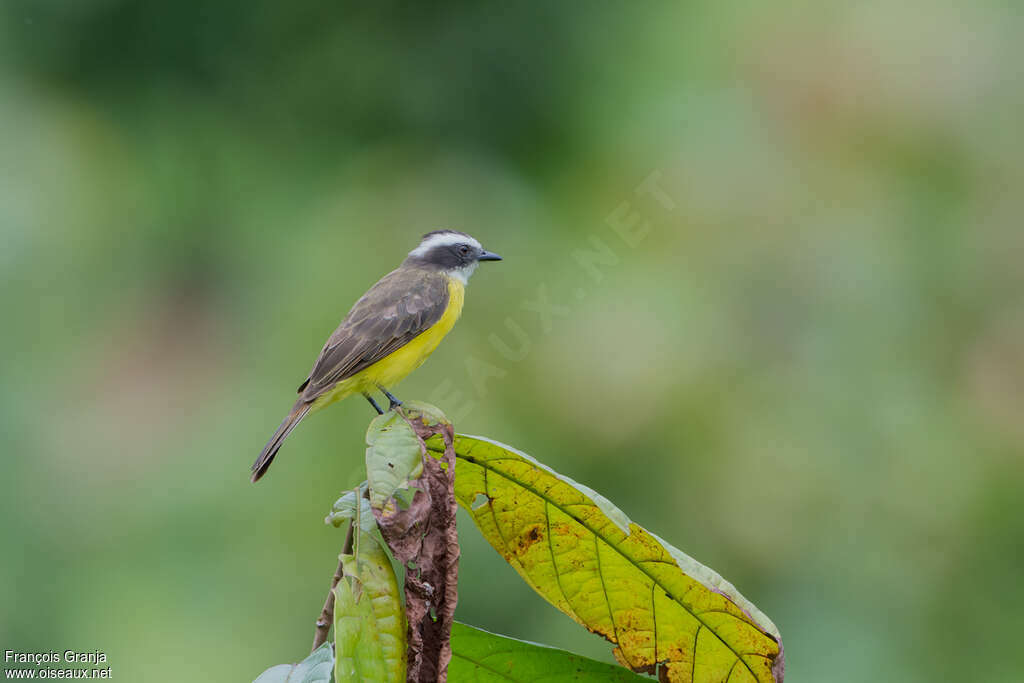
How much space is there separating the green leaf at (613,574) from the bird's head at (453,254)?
2.06m

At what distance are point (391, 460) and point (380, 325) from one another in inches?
62.0

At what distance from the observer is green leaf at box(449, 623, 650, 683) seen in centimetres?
150

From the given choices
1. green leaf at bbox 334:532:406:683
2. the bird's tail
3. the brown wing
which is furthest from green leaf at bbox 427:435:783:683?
the brown wing

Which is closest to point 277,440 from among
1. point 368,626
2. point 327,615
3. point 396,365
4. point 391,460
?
point 396,365

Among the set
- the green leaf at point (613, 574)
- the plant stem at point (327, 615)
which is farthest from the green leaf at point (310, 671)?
the green leaf at point (613, 574)

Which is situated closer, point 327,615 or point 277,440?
point 327,615

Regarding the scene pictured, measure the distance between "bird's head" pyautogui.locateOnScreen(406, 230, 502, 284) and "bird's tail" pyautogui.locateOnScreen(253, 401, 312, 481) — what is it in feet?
3.34

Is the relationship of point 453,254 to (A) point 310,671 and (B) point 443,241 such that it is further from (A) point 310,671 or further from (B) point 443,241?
(A) point 310,671

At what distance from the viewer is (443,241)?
3604 mm

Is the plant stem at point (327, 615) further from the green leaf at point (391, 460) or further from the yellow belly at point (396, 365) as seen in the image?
the yellow belly at point (396, 365)

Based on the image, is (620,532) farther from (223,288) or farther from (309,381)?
(223,288)

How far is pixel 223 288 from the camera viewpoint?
429 centimetres

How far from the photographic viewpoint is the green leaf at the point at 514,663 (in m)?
1.50

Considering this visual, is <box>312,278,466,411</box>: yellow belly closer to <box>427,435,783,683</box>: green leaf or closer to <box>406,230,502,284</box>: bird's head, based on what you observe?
<box>406,230,502,284</box>: bird's head
